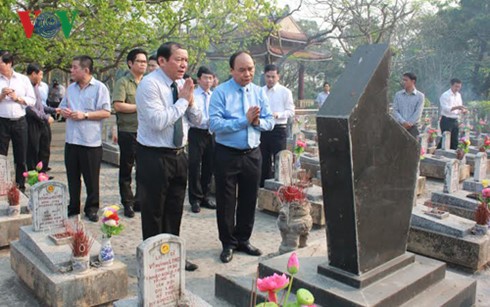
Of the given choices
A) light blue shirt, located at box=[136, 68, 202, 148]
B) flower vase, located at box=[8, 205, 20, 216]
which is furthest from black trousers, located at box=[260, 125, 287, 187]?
flower vase, located at box=[8, 205, 20, 216]

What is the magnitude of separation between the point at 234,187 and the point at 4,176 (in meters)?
2.69

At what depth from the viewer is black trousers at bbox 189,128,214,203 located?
5.93 meters

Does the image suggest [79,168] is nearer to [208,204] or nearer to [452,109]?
[208,204]

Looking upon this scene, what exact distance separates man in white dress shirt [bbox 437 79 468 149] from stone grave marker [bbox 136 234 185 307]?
9.50m

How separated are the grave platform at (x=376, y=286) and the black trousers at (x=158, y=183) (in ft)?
2.37

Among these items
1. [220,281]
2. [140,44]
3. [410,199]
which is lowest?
[220,281]

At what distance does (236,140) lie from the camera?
3.97m

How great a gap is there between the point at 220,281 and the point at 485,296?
2210mm

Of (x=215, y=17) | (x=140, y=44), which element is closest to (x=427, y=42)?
(x=215, y=17)

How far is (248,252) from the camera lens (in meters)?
4.29

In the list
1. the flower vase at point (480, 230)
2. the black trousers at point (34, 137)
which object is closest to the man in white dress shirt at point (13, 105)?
the black trousers at point (34, 137)

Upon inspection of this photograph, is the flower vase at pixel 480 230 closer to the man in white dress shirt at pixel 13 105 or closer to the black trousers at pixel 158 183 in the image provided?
the black trousers at pixel 158 183

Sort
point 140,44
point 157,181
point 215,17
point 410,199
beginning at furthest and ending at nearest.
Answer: point 215,17 → point 140,44 → point 157,181 → point 410,199

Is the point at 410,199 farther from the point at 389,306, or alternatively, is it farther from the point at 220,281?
the point at 220,281
